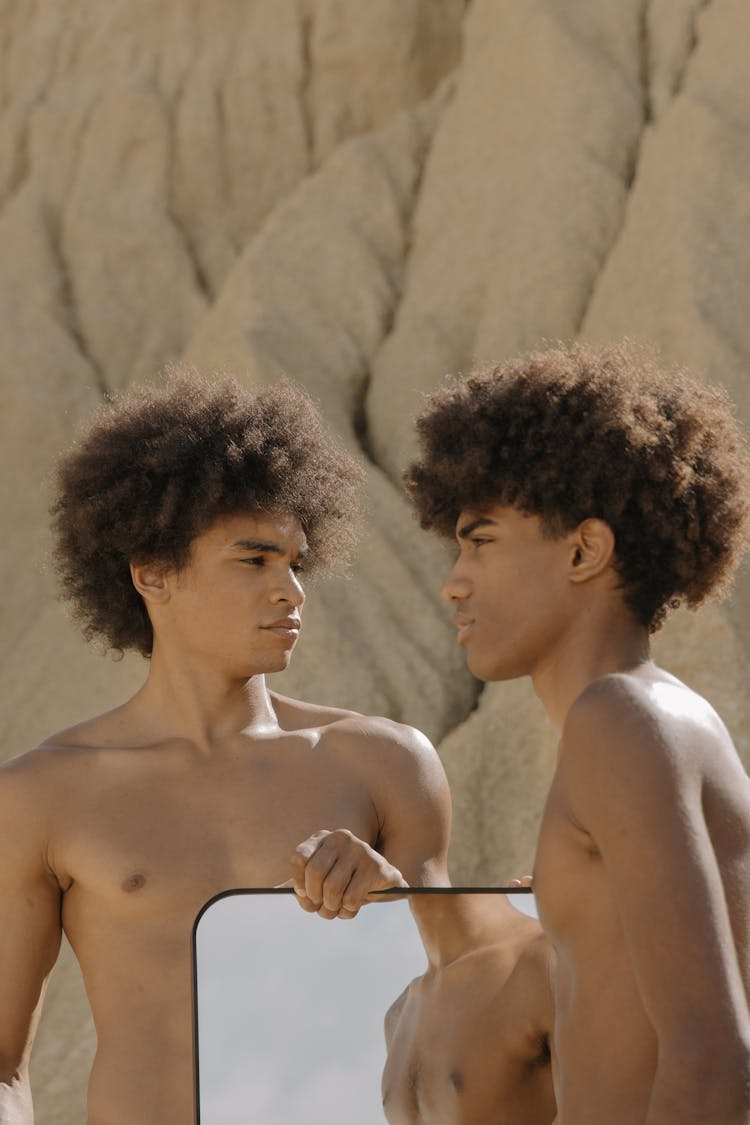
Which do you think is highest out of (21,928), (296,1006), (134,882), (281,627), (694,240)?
(296,1006)

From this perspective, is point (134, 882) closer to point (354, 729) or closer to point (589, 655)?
point (354, 729)

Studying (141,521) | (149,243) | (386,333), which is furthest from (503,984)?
(149,243)

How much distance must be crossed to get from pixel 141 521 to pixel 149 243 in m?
10.8

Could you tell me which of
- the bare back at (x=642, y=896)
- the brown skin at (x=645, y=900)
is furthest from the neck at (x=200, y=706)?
the bare back at (x=642, y=896)

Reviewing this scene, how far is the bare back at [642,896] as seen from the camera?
7.13ft

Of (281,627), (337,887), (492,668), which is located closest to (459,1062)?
(337,887)

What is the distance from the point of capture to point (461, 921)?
8.89 feet

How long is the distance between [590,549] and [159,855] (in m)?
1.37

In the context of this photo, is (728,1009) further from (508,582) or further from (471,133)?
(471,133)

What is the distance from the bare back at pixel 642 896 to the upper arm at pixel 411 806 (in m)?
1.21

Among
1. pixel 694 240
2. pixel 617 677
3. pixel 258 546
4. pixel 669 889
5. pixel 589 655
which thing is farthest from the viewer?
pixel 694 240

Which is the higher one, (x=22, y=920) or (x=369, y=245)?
(x=22, y=920)

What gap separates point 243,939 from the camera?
2736 millimetres

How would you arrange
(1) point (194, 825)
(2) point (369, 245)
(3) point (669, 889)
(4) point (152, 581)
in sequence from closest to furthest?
(3) point (669, 889)
(1) point (194, 825)
(4) point (152, 581)
(2) point (369, 245)
